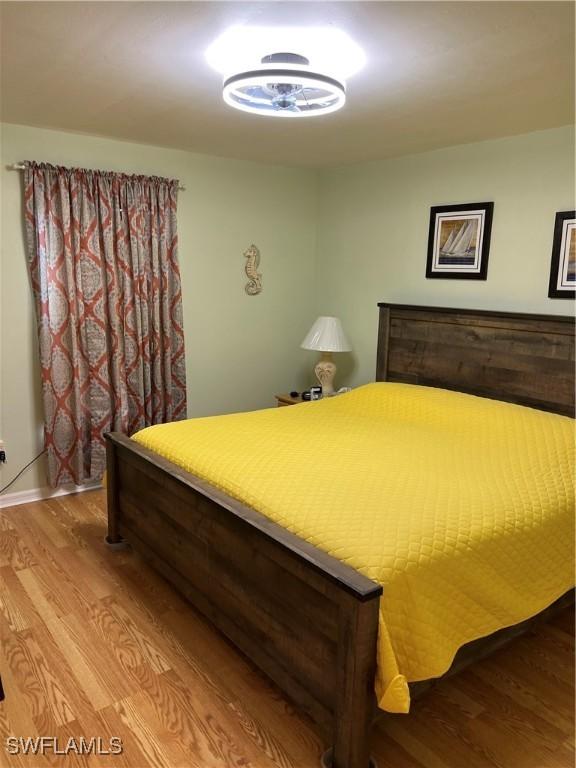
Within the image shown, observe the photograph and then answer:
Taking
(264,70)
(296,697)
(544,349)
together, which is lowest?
(296,697)

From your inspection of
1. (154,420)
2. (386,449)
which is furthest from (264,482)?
(154,420)

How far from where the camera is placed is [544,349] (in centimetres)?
309

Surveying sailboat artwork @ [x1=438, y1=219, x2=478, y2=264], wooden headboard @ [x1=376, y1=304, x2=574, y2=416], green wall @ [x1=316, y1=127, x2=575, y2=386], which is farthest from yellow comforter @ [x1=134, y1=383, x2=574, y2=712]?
sailboat artwork @ [x1=438, y1=219, x2=478, y2=264]

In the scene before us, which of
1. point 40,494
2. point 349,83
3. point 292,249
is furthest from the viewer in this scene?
point 292,249

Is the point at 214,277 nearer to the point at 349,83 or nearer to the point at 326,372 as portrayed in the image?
the point at 326,372

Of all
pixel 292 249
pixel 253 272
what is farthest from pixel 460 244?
pixel 253 272

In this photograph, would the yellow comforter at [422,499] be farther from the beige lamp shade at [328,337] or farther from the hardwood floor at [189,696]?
the beige lamp shade at [328,337]

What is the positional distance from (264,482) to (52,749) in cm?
109

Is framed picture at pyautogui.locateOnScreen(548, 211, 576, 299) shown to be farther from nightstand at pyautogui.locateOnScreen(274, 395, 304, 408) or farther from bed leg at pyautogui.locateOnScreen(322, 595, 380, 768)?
bed leg at pyautogui.locateOnScreen(322, 595, 380, 768)

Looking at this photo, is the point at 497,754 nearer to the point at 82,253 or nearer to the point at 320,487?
the point at 320,487

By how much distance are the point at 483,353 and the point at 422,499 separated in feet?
5.25

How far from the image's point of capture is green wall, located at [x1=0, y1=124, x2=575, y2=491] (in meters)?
3.23

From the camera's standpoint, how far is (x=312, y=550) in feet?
5.76

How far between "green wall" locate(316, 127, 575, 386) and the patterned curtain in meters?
1.30
